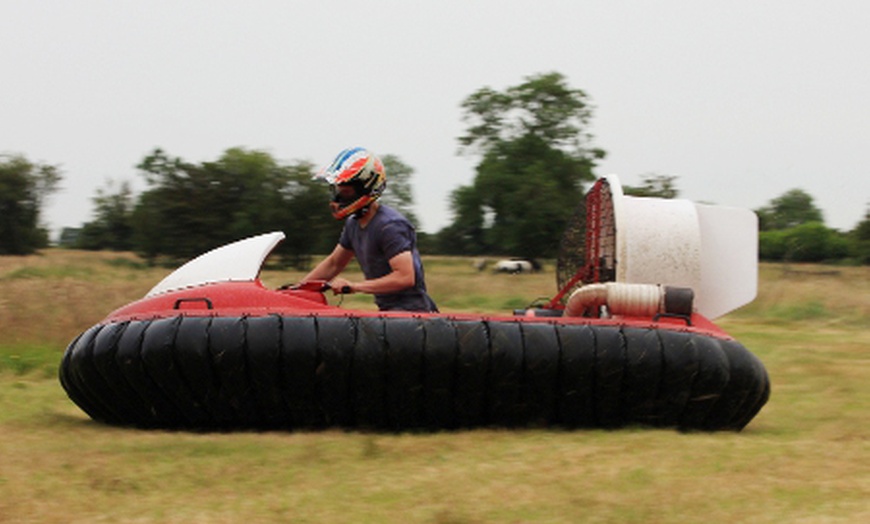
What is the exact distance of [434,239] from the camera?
24.3 m

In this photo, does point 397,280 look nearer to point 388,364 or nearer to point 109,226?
point 388,364

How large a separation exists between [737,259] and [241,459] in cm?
218

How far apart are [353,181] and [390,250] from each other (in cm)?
27

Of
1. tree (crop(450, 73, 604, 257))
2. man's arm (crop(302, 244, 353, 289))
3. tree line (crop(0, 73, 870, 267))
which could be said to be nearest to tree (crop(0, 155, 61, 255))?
tree line (crop(0, 73, 870, 267))

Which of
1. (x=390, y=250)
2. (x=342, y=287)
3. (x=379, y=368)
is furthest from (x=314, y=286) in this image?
(x=379, y=368)

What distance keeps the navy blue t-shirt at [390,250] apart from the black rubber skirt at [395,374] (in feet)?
1.07

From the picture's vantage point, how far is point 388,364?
10.9 feet

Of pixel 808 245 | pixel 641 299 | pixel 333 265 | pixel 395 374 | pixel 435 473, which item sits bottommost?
pixel 435 473

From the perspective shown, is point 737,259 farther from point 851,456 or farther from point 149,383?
point 149,383

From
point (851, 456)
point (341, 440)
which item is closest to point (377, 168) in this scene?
point (341, 440)

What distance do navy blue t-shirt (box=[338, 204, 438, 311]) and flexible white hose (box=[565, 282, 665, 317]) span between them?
23.2 inches

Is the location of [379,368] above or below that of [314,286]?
below

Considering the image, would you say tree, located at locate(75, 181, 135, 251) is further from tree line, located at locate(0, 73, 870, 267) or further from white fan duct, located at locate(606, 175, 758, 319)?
white fan duct, located at locate(606, 175, 758, 319)

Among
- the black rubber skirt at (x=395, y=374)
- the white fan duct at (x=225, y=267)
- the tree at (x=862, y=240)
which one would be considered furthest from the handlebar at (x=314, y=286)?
the tree at (x=862, y=240)
